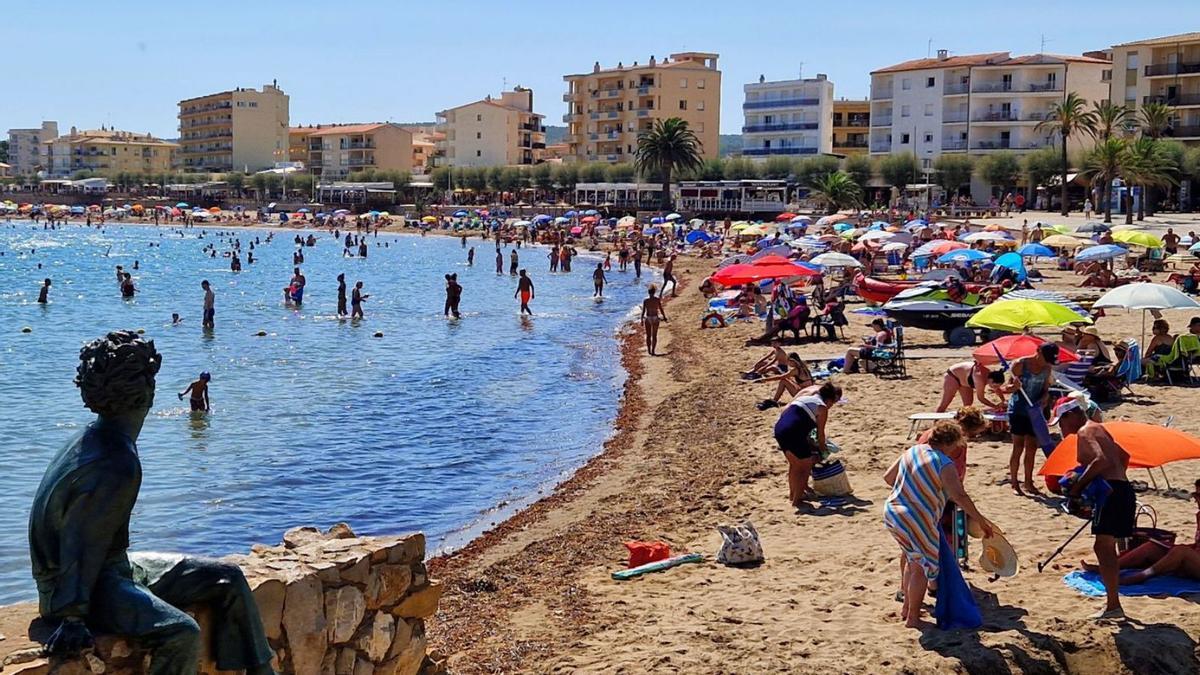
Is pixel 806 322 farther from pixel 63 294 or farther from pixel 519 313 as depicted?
pixel 63 294

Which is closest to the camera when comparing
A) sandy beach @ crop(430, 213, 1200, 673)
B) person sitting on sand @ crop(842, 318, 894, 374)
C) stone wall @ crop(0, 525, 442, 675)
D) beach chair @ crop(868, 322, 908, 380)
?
stone wall @ crop(0, 525, 442, 675)

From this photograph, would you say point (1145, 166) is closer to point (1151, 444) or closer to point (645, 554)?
point (1151, 444)

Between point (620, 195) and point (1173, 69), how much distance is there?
3761cm

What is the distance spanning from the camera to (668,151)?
81312 millimetres

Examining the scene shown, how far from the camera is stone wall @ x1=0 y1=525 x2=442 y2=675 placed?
5.26 meters

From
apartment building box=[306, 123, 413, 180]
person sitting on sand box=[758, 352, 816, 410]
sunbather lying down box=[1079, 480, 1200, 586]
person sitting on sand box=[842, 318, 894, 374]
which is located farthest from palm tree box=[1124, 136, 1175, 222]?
apartment building box=[306, 123, 413, 180]

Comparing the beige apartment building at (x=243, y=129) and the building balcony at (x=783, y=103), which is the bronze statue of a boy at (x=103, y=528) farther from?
the beige apartment building at (x=243, y=129)

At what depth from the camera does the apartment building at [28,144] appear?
177 metres

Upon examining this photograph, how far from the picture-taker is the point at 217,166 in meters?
142

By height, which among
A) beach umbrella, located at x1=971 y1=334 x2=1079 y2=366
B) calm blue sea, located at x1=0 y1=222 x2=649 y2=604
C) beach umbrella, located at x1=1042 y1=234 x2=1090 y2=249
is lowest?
calm blue sea, located at x1=0 y1=222 x2=649 y2=604

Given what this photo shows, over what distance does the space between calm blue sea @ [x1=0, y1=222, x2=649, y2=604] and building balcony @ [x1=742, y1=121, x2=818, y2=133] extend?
5043 centimetres

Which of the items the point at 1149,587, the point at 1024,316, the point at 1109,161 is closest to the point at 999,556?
the point at 1149,587

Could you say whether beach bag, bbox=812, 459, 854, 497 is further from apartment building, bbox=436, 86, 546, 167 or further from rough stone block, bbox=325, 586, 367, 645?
apartment building, bbox=436, 86, 546, 167

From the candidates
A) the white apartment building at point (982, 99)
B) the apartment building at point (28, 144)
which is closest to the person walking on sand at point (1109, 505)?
the white apartment building at point (982, 99)
